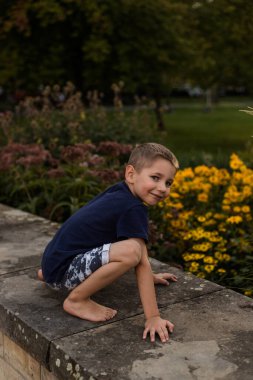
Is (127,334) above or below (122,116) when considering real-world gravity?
below

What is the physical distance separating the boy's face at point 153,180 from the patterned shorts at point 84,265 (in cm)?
30

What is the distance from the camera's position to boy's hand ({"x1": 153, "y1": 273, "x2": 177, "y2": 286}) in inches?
121

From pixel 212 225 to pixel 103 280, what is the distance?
2.15 m

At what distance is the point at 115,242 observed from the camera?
2.79 m

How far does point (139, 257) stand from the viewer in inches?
104

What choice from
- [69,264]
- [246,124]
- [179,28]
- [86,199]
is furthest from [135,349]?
[246,124]

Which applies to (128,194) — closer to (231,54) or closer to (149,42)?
(149,42)

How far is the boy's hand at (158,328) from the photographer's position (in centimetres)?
248

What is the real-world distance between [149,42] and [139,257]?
1143 centimetres

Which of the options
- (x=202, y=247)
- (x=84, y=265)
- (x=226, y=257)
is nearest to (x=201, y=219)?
(x=202, y=247)

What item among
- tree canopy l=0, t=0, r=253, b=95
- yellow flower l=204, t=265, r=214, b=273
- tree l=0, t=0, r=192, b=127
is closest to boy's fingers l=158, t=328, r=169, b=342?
yellow flower l=204, t=265, r=214, b=273

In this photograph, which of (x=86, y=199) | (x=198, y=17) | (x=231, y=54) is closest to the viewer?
(x=86, y=199)

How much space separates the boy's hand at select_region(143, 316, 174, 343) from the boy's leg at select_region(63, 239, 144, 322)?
0.24 meters

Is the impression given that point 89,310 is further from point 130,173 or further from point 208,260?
point 208,260
